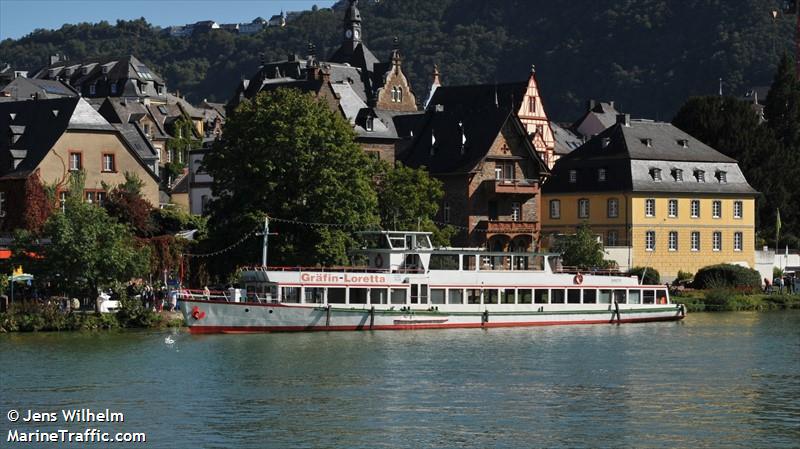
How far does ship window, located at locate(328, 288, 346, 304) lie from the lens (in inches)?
2694

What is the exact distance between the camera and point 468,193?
9412cm

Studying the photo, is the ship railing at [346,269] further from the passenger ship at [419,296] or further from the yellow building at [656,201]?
Answer: the yellow building at [656,201]

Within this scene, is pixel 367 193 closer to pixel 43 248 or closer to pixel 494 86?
pixel 43 248

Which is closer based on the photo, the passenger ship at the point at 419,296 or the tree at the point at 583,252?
the passenger ship at the point at 419,296

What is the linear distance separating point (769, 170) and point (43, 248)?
65.3 meters

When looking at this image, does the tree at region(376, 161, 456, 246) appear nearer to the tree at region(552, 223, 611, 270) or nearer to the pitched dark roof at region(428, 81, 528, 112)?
the tree at region(552, 223, 611, 270)

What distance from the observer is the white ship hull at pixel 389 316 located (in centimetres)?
6550

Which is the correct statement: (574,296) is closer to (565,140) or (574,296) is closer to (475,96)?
(475,96)

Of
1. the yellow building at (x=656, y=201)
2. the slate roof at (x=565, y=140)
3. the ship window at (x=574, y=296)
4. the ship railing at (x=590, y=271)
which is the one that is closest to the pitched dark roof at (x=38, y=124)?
the ship railing at (x=590, y=271)

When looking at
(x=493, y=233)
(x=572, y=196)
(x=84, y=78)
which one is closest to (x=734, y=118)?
(x=572, y=196)

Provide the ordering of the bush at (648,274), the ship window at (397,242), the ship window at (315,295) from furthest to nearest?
the bush at (648,274) → the ship window at (397,242) → the ship window at (315,295)

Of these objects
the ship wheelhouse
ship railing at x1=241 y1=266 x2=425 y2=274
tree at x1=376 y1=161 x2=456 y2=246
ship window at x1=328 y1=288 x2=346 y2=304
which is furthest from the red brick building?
ship window at x1=328 y1=288 x2=346 y2=304

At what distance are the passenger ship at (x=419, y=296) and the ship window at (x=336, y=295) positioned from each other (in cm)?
4

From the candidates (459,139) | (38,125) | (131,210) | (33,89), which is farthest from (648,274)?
(33,89)
